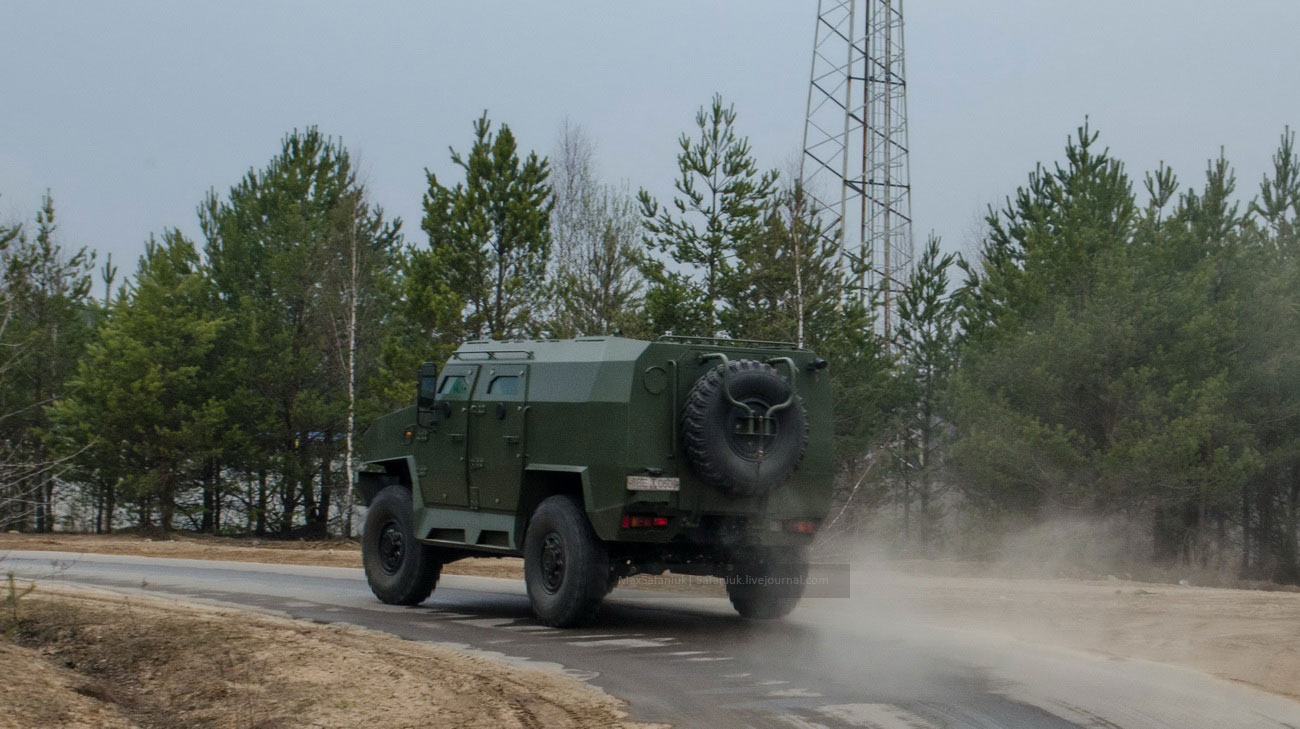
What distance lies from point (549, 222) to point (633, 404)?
78.0ft


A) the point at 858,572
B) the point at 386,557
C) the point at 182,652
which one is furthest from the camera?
the point at 858,572

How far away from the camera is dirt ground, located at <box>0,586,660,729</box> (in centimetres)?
766

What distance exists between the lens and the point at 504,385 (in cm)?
1298

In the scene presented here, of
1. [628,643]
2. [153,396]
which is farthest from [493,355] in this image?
[153,396]

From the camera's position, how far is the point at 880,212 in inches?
1464

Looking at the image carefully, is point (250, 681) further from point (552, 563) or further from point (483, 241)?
point (483, 241)

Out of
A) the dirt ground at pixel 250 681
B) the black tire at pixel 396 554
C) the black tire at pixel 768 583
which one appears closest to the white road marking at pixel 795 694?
the dirt ground at pixel 250 681

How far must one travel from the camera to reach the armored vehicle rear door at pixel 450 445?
44.0 feet

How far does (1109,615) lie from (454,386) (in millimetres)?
7555

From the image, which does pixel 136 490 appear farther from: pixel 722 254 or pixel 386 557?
pixel 386 557

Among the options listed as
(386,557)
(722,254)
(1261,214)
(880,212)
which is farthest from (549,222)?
(386,557)

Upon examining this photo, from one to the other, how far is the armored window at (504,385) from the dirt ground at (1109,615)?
4.89 metres

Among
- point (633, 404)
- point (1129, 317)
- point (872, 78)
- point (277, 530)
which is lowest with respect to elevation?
point (277, 530)

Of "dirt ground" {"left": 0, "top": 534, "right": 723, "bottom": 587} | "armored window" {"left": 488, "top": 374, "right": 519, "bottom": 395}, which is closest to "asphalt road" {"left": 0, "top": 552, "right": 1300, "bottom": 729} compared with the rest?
"armored window" {"left": 488, "top": 374, "right": 519, "bottom": 395}
